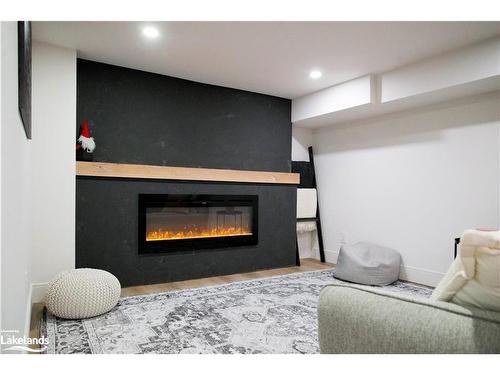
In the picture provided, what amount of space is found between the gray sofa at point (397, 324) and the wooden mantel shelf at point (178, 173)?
2776 mm

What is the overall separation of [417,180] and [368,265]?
1081 millimetres

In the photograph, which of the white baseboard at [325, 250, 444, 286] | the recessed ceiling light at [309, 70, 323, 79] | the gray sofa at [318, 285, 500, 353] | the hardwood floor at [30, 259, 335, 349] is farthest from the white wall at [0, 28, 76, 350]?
the white baseboard at [325, 250, 444, 286]

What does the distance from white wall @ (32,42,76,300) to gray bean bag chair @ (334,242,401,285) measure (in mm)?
2775

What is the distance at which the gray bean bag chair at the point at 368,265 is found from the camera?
385 centimetres

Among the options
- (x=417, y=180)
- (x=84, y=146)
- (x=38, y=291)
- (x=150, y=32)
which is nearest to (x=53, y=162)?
(x=84, y=146)

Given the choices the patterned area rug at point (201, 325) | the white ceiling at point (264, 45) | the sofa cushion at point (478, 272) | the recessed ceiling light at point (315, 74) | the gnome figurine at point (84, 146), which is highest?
the white ceiling at point (264, 45)

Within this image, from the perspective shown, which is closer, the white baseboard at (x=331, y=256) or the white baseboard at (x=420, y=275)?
the white baseboard at (x=420, y=275)

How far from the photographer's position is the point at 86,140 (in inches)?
131

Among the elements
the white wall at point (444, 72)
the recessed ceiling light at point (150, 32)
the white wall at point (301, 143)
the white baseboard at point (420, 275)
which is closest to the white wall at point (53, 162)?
the recessed ceiling light at point (150, 32)

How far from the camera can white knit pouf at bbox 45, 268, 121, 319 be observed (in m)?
2.60

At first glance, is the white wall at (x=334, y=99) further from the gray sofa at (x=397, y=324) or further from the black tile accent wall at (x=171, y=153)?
the gray sofa at (x=397, y=324)

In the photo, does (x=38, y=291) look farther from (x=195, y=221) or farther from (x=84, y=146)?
(x=195, y=221)
